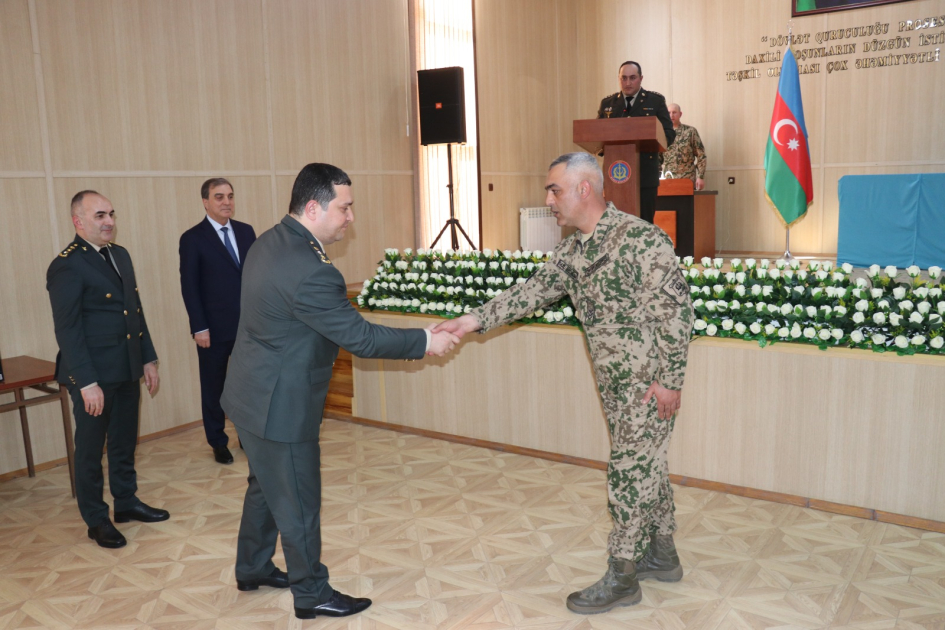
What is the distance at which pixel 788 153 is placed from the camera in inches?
336

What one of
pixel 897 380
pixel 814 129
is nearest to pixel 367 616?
pixel 897 380

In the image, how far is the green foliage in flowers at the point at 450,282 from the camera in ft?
15.8

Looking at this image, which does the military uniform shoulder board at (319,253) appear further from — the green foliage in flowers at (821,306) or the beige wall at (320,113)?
the beige wall at (320,113)

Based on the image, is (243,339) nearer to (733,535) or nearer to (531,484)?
(531,484)

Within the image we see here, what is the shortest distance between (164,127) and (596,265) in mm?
3982

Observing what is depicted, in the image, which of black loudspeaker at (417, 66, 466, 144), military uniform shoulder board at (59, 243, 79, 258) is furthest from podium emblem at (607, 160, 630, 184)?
military uniform shoulder board at (59, 243, 79, 258)

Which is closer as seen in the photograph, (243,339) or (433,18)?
(243,339)

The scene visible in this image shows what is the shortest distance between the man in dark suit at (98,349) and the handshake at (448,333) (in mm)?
1638

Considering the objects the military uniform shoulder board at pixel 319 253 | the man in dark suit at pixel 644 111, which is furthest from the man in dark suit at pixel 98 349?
the man in dark suit at pixel 644 111

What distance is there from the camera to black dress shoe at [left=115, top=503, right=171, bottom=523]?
3.90 meters

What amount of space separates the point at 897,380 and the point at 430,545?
7.48 ft

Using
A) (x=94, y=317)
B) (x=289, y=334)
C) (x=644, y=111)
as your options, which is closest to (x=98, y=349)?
(x=94, y=317)

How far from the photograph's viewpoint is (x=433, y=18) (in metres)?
8.52

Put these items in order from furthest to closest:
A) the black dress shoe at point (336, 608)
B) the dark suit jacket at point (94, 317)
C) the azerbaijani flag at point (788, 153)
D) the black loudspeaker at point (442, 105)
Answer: the azerbaijani flag at point (788, 153), the black loudspeaker at point (442, 105), the dark suit jacket at point (94, 317), the black dress shoe at point (336, 608)
